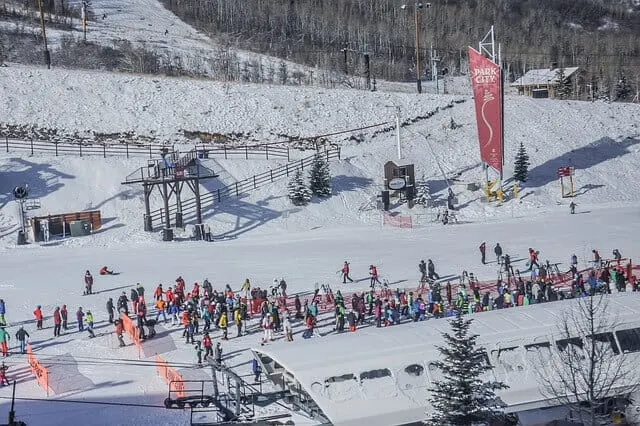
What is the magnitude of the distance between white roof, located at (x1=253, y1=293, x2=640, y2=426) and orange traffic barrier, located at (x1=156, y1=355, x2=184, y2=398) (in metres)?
2.76

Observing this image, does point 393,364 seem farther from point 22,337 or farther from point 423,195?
point 423,195

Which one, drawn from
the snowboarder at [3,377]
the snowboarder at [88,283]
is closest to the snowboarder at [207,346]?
the snowboarder at [3,377]

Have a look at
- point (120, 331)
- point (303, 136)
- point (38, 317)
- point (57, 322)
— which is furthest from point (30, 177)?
point (120, 331)

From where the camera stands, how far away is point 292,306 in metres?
27.2

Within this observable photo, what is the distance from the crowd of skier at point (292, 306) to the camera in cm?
2414

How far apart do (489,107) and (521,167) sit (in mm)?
4185

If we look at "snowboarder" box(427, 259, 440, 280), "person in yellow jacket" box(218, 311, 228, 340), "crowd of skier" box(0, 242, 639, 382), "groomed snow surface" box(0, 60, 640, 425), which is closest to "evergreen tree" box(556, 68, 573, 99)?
"groomed snow surface" box(0, 60, 640, 425)

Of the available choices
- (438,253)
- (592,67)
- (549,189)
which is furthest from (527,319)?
(592,67)

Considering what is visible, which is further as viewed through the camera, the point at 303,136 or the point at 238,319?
the point at 303,136

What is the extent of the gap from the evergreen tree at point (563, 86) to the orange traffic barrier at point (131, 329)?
55.0 m

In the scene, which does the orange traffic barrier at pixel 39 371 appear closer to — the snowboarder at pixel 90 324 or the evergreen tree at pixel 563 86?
the snowboarder at pixel 90 324

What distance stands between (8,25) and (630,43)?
73151 mm

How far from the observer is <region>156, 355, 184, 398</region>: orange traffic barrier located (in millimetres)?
19859

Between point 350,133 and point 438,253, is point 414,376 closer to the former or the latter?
point 438,253
